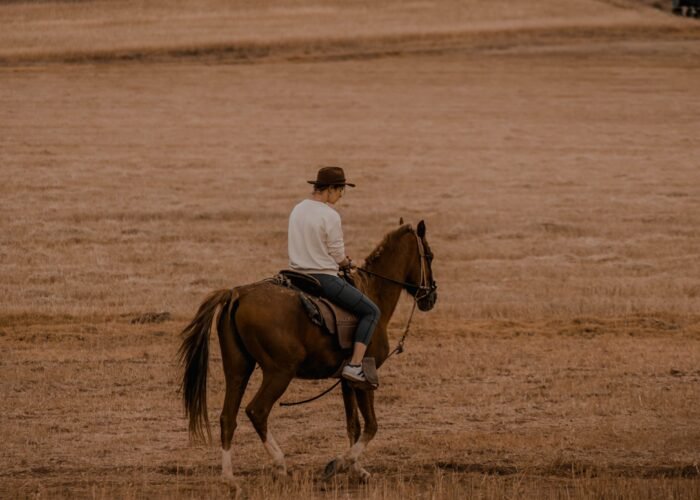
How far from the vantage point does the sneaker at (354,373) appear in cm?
1069

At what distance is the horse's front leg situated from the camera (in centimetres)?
1071

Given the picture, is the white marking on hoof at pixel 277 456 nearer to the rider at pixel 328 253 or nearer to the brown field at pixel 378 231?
the brown field at pixel 378 231

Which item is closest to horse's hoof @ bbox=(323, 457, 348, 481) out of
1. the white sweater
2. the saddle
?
the saddle

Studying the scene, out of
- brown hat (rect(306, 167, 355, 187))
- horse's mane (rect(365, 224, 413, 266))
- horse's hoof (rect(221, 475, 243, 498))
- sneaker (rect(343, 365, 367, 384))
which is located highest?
brown hat (rect(306, 167, 355, 187))

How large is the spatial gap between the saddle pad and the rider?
47 millimetres

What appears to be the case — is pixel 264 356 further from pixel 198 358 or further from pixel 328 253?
pixel 328 253

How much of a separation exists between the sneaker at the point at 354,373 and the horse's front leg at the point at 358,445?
0.25 metres

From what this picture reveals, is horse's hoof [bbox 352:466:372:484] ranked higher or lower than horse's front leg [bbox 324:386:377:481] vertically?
lower

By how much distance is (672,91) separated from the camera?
46594 millimetres

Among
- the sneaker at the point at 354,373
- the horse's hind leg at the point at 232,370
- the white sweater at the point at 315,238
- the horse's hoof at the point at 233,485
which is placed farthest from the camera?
the sneaker at the point at 354,373

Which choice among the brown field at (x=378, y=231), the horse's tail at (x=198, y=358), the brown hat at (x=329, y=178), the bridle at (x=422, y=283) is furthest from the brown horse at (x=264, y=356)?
the brown hat at (x=329, y=178)

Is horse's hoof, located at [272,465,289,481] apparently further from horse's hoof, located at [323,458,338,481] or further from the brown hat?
the brown hat

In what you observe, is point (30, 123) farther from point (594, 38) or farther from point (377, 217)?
point (594, 38)

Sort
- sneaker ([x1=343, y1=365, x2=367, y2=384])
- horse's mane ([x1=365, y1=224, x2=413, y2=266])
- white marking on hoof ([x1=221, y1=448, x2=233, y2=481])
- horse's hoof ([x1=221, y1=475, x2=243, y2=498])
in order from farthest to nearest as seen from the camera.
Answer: horse's mane ([x1=365, y1=224, x2=413, y2=266]), sneaker ([x1=343, y1=365, x2=367, y2=384]), white marking on hoof ([x1=221, y1=448, x2=233, y2=481]), horse's hoof ([x1=221, y1=475, x2=243, y2=498])
